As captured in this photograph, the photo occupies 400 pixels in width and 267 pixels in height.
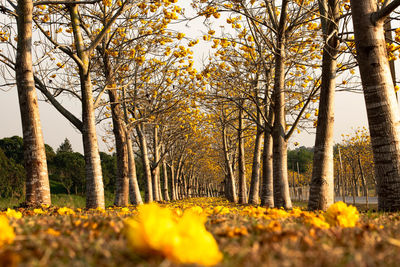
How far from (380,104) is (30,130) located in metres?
6.68

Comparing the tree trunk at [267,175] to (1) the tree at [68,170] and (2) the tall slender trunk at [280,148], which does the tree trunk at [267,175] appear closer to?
(2) the tall slender trunk at [280,148]

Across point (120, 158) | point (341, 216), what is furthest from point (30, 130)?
point (341, 216)

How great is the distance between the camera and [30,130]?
6562 millimetres

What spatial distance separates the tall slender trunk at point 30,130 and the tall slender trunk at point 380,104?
6.38 metres

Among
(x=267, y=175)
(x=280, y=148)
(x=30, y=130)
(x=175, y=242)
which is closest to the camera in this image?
(x=175, y=242)

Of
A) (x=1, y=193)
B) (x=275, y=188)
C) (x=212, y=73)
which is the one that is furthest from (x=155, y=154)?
(x=1, y=193)

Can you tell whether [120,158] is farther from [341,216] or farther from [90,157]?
[341,216]

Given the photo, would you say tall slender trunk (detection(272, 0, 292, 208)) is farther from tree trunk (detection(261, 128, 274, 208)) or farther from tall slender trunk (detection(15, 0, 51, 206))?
tall slender trunk (detection(15, 0, 51, 206))

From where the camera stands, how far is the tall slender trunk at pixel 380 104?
4.91 m

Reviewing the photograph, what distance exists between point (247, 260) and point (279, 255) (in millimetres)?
134

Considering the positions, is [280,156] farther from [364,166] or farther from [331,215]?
[364,166]

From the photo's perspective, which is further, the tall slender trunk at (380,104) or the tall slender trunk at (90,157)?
the tall slender trunk at (90,157)

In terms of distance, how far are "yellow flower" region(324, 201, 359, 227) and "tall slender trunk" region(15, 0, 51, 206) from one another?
19.4 ft

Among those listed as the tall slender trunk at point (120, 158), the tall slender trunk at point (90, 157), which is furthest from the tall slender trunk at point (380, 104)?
the tall slender trunk at point (120, 158)
